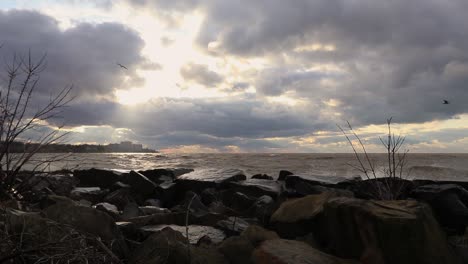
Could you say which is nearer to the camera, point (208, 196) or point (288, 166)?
Result: point (208, 196)

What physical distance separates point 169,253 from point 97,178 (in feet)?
29.9

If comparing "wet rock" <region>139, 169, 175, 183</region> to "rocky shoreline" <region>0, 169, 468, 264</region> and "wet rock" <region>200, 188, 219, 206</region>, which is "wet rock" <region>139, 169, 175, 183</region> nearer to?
"wet rock" <region>200, 188, 219, 206</region>

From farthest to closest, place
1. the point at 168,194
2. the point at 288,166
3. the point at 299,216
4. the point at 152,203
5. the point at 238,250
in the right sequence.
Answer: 1. the point at 288,166
2. the point at 168,194
3. the point at 152,203
4. the point at 299,216
5. the point at 238,250

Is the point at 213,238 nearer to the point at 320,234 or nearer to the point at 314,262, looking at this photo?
the point at 320,234

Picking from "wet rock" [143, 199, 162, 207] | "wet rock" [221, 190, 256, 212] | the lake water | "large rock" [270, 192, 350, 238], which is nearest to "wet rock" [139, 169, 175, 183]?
the lake water

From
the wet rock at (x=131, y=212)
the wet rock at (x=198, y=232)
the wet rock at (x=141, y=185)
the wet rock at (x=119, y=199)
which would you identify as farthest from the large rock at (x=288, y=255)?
the wet rock at (x=141, y=185)

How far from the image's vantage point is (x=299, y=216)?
14.4 feet

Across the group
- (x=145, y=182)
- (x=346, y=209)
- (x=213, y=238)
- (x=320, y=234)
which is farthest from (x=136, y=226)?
(x=145, y=182)

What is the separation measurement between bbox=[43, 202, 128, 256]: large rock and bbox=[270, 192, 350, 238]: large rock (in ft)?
5.86

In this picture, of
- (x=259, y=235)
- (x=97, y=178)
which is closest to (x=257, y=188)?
(x=259, y=235)

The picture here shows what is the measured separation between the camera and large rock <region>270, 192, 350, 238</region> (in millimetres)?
4246

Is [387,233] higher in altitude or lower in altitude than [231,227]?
higher

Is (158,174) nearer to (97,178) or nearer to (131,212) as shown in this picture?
(97,178)

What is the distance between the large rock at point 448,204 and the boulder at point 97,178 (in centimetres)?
825
